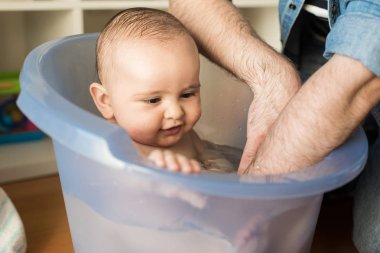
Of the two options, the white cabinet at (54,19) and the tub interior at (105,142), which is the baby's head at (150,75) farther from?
the white cabinet at (54,19)

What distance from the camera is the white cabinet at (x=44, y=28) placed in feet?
3.19

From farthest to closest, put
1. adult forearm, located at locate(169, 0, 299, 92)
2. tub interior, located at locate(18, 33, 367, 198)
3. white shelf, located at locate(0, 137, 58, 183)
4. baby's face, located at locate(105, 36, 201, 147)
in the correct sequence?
white shelf, located at locate(0, 137, 58, 183) < adult forearm, located at locate(169, 0, 299, 92) < baby's face, located at locate(105, 36, 201, 147) < tub interior, located at locate(18, 33, 367, 198)

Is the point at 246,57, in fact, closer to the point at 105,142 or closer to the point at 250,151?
the point at 250,151

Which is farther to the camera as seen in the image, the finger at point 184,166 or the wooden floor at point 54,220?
the wooden floor at point 54,220

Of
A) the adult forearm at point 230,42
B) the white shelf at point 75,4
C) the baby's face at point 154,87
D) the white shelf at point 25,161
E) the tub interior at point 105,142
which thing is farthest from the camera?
the white shelf at point 25,161

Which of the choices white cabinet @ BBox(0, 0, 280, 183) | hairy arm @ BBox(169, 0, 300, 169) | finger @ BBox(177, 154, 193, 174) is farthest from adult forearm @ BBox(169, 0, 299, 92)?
finger @ BBox(177, 154, 193, 174)

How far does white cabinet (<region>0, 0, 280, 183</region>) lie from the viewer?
97 cm

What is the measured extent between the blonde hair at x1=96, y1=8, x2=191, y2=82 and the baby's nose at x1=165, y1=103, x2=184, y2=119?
91 millimetres

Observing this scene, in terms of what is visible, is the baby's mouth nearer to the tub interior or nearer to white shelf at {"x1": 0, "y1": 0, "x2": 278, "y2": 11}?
the tub interior

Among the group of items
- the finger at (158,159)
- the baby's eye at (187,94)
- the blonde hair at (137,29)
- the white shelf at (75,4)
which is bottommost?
the baby's eye at (187,94)

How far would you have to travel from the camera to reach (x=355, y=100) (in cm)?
59

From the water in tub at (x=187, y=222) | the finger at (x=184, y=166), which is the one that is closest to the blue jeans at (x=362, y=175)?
the water in tub at (x=187, y=222)

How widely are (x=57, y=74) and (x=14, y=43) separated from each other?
0.49m

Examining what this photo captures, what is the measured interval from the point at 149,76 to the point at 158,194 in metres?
0.21
